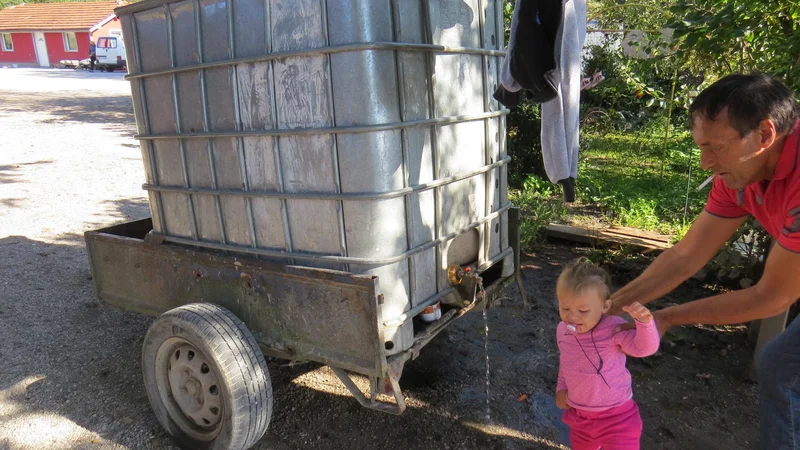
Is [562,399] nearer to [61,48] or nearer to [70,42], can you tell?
[70,42]

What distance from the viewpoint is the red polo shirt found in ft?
5.88

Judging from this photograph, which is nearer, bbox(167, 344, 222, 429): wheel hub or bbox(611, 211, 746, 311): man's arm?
bbox(611, 211, 746, 311): man's arm

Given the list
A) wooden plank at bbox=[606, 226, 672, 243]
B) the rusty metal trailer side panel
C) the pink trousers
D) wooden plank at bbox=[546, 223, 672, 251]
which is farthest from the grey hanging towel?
wooden plank at bbox=[606, 226, 672, 243]

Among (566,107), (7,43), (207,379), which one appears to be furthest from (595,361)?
(7,43)

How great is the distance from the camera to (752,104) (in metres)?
1.81

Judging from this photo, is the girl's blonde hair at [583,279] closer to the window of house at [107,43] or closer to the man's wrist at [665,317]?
the man's wrist at [665,317]

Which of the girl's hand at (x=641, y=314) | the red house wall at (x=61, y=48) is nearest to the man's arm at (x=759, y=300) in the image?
the girl's hand at (x=641, y=314)

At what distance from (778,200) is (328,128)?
5.50 feet

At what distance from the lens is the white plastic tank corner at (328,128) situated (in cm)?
222

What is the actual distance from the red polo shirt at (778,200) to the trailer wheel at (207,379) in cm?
211

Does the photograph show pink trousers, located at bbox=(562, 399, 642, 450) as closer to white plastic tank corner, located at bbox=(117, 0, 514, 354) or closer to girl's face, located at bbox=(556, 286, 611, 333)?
girl's face, located at bbox=(556, 286, 611, 333)

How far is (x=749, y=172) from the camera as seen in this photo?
76.2 inches

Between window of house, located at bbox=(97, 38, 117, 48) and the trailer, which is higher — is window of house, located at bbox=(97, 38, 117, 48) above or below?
above

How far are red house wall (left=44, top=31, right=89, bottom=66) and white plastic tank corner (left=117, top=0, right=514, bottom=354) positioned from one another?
43.4m
